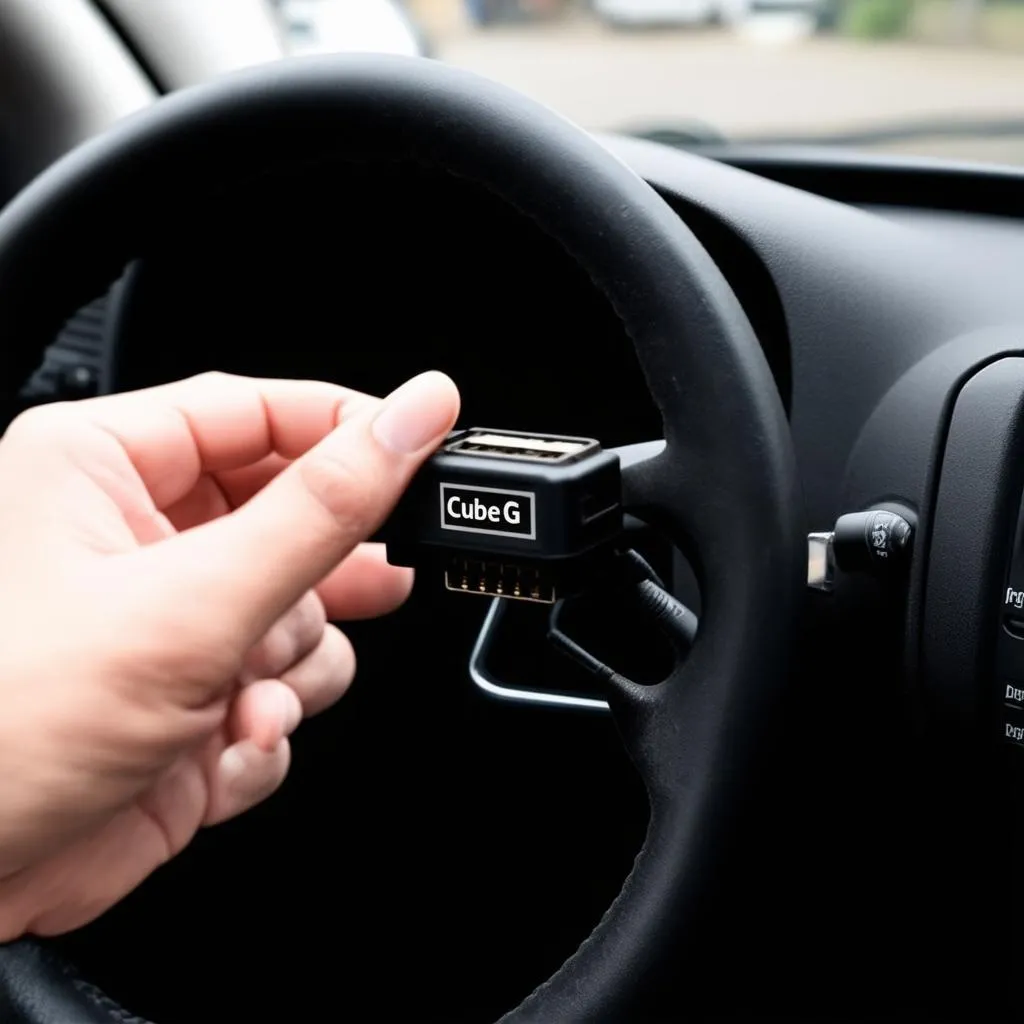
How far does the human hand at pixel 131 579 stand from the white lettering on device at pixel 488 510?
28 mm

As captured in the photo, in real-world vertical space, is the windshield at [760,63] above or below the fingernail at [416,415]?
below

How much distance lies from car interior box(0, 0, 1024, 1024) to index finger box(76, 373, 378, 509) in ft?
0.41

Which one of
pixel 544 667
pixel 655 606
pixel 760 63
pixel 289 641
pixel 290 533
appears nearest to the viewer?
pixel 290 533

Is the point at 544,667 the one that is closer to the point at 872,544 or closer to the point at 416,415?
the point at 872,544

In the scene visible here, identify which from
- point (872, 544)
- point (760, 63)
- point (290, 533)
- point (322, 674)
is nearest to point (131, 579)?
point (290, 533)

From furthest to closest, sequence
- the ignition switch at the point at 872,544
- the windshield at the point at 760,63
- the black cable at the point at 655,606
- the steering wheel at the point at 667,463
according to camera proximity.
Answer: the windshield at the point at 760,63 → the ignition switch at the point at 872,544 → the black cable at the point at 655,606 → the steering wheel at the point at 667,463

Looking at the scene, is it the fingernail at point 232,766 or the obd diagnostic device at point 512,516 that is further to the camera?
the fingernail at point 232,766

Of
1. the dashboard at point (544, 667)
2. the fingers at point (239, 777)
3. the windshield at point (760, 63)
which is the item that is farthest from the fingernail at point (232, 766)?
the windshield at point (760, 63)

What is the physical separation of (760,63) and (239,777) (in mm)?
3992

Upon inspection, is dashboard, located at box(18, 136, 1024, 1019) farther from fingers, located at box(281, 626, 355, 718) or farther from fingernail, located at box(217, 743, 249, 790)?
fingernail, located at box(217, 743, 249, 790)

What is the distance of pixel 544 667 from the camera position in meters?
1.27

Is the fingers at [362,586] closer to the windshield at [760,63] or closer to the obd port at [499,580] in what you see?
the obd port at [499,580]

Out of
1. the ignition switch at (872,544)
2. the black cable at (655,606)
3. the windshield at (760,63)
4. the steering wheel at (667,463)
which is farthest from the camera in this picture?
the windshield at (760,63)

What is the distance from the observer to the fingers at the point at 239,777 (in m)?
0.98
